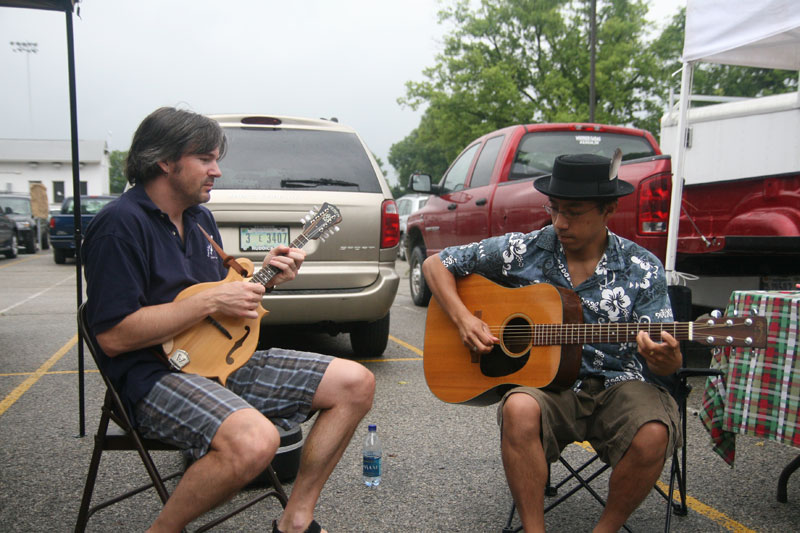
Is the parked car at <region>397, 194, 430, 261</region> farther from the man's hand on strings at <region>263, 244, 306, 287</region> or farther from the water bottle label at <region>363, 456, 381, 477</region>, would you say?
the man's hand on strings at <region>263, 244, 306, 287</region>

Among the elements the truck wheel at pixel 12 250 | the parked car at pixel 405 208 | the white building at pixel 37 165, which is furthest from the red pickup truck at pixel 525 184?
the white building at pixel 37 165

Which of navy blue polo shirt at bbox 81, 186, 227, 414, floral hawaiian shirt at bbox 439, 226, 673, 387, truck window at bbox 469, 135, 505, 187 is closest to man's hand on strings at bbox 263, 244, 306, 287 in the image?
navy blue polo shirt at bbox 81, 186, 227, 414

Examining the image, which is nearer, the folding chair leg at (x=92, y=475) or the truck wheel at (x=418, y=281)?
the folding chair leg at (x=92, y=475)

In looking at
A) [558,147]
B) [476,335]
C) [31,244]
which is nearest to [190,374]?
[476,335]

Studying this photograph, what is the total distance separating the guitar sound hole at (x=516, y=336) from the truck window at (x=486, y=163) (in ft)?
14.6

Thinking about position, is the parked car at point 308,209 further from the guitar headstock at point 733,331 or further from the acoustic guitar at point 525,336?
the guitar headstock at point 733,331

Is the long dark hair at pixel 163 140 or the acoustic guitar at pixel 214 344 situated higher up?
the long dark hair at pixel 163 140

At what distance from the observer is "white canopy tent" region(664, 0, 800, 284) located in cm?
426

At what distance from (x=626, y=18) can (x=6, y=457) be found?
1181 inches

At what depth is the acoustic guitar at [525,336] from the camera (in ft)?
7.37

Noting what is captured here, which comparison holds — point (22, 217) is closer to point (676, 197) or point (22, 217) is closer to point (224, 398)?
point (676, 197)

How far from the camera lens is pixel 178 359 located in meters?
2.24

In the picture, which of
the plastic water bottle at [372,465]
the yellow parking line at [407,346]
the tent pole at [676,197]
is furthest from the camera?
the yellow parking line at [407,346]

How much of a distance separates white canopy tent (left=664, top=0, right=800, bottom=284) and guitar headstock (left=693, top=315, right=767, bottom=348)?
104 inches
